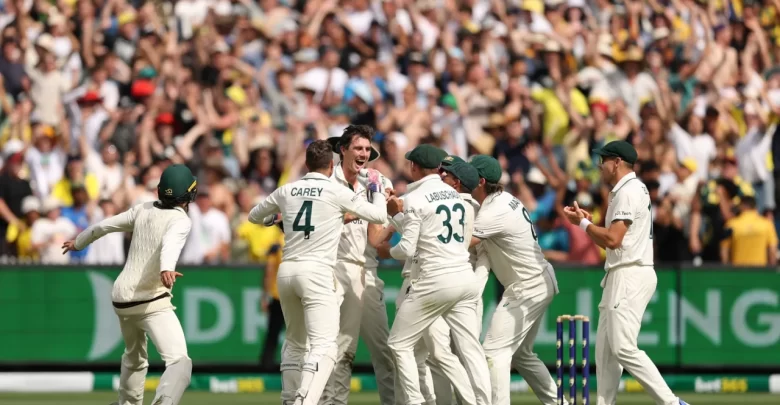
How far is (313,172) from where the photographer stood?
12664 mm

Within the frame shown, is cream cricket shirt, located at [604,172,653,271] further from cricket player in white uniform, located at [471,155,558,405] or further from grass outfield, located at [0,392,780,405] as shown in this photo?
grass outfield, located at [0,392,780,405]

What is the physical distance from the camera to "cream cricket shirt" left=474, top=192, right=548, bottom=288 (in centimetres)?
1320

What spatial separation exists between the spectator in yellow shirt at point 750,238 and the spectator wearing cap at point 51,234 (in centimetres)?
879

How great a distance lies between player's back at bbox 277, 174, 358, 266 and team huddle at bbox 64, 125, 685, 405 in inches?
0.5

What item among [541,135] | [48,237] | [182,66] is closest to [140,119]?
[182,66]

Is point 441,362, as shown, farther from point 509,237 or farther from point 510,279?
point 509,237

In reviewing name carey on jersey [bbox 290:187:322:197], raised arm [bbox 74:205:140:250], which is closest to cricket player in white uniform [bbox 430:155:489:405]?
name carey on jersey [bbox 290:187:322:197]

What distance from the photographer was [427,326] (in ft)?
41.8

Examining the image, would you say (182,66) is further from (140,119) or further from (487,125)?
(487,125)

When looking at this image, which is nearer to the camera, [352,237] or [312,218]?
[312,218]

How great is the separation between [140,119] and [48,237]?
291 cm

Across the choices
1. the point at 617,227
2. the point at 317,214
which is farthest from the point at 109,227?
the point at 617,227

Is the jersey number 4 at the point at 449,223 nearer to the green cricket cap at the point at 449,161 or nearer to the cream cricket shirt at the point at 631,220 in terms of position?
the green cricket cap at the point at 449,161

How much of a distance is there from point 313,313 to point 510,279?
2118 mm
